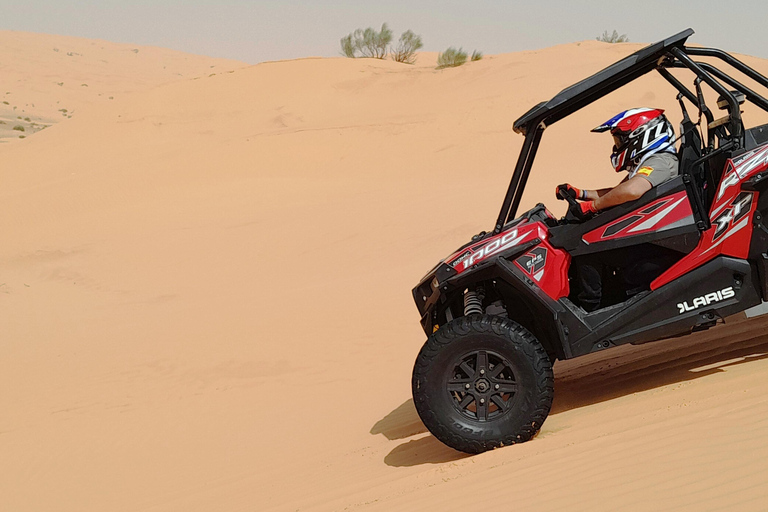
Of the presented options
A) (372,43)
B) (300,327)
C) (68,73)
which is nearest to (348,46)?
(372,43)

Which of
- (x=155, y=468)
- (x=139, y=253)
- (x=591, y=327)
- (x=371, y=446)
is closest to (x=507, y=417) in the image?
(x=591, y=327)

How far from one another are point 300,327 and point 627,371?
500 cm

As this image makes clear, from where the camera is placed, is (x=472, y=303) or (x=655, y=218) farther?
(x=472, y=303)

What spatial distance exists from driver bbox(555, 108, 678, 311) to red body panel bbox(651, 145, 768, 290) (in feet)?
0.70

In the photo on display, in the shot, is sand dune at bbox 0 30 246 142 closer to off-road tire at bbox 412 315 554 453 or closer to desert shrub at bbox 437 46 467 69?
desert shrub at bbox 437 46 467 69

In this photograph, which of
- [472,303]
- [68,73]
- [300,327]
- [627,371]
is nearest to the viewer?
[472,303]

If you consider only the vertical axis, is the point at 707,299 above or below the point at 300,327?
above

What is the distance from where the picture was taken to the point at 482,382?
14.6ft

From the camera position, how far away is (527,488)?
3516mm

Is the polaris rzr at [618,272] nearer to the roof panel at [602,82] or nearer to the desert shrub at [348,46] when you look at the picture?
the roof panel at [602,82]

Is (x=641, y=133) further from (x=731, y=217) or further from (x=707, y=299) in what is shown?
(x=707, y=299)

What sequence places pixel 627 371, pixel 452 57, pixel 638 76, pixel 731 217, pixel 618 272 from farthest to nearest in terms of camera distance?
pixel 452 57
pixel 627 371
pixel 618 272
pixel 638 76
pixel 731 217

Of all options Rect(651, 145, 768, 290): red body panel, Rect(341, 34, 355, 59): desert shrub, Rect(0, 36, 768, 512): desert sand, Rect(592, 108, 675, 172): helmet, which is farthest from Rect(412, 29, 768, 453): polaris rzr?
Rect(341, 34, 355, 59): desert shrub

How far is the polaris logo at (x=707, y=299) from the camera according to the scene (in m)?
4.38
